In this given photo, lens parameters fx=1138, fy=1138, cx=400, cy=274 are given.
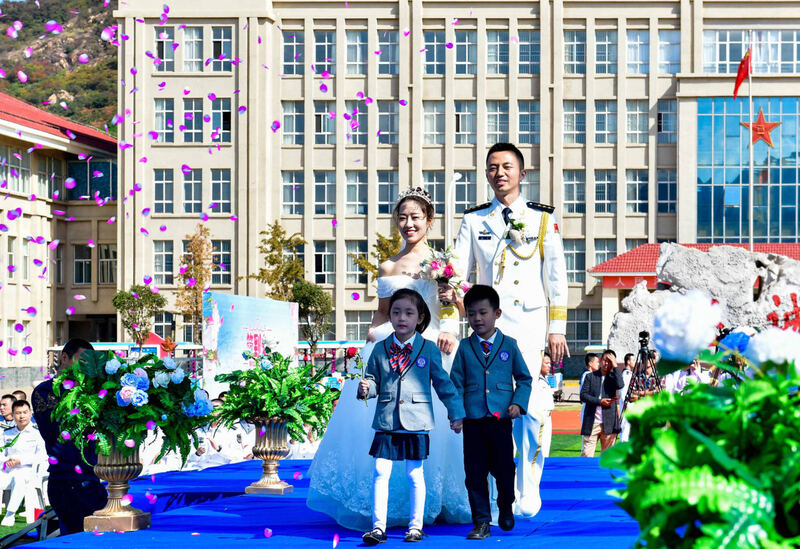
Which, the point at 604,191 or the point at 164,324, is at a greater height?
the point at 604,191

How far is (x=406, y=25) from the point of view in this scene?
5459 centimetres

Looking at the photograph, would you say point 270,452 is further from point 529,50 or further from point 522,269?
point 529,50

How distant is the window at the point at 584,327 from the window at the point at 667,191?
5892mm

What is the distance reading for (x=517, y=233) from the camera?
6.83 meters

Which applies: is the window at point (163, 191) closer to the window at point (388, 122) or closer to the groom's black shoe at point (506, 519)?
the window at point (388, 122)

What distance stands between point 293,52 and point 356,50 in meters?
3.05

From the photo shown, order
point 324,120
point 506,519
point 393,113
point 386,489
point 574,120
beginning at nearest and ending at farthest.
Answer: point 386,489
point 506,519
point 574,120
point 393,113
point 324,120

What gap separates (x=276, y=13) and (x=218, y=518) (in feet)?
164

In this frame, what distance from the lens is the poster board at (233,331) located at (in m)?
15.1

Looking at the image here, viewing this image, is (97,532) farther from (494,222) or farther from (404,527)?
(494,222)

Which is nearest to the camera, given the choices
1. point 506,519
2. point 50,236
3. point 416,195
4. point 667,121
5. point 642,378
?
point 506,519

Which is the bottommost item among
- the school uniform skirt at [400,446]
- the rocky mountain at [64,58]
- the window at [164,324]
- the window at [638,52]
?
the window at [164,324]

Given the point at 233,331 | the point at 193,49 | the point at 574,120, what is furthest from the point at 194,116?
the point at 233,331

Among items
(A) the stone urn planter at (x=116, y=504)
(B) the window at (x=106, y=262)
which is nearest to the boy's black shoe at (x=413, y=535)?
(A) the stone urn planter at (x=116, y=504)
